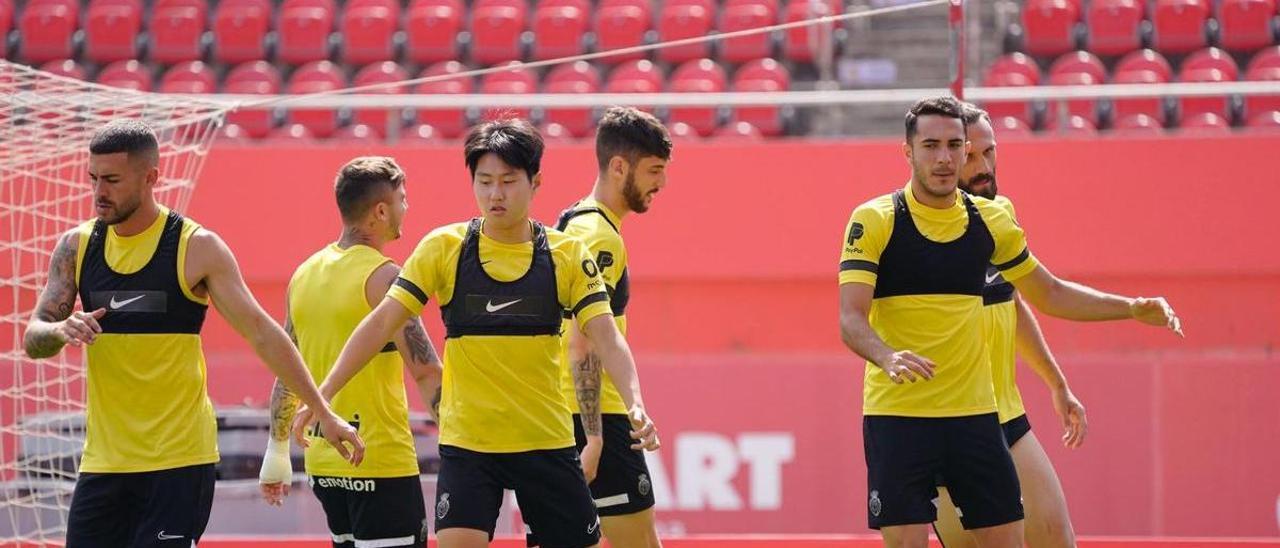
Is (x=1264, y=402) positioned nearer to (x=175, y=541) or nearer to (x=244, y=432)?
(x=244, y=432)

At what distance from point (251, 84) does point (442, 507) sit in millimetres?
9832

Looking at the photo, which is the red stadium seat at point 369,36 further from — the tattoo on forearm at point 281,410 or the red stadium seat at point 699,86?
the tattoo on forearm at point 281,410

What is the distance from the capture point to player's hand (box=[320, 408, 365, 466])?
5227 mm

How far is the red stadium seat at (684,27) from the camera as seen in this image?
14.5 m

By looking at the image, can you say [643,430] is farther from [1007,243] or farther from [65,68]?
[65,68]

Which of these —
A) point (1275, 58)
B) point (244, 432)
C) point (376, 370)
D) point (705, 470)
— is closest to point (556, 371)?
point (376, 370)

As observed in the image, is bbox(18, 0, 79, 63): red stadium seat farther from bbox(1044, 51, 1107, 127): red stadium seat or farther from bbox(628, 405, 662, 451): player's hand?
bbox(628, 405, 662, 451): player's hand

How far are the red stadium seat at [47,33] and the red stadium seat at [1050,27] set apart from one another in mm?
8551

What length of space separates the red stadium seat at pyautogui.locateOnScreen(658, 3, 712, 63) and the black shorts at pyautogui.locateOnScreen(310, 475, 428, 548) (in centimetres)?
913

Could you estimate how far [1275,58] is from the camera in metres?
13.2

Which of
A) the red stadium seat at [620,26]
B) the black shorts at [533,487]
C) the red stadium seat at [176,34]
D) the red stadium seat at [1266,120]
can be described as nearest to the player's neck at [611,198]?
the black shorts at [533,487]

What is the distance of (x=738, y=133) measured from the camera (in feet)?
41.6

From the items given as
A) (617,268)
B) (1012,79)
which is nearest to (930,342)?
(617,268)

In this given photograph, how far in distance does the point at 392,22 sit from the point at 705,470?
6.27 metres
